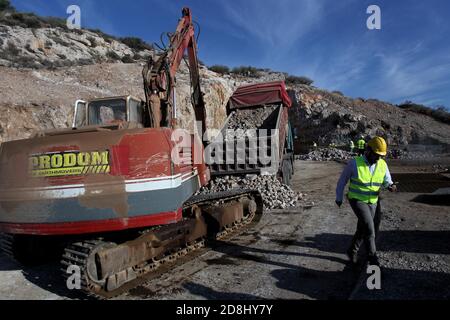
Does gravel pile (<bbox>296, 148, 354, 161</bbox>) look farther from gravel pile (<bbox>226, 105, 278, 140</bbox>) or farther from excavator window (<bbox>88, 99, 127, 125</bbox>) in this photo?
excavator window (<bbox>88, 99, 127, 125</bbox>)

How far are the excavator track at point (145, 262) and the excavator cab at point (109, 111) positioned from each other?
5.53 feet

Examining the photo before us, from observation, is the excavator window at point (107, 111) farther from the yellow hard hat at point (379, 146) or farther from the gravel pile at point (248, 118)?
the gravel pile at point (248, 118)

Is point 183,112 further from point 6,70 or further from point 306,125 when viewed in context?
point 306,125

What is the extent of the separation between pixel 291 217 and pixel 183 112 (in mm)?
14582

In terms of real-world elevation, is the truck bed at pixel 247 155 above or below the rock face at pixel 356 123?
below

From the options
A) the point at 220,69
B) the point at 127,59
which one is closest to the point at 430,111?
the point at 220,69

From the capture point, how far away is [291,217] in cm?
789

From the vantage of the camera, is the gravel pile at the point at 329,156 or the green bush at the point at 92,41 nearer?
the gravel pile at the point at 329,156

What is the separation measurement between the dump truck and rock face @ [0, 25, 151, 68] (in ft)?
45.6

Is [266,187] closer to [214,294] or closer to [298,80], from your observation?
[214,294]

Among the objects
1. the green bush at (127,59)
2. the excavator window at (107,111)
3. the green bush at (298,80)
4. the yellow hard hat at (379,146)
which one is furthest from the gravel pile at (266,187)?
the green bush at (298,80)

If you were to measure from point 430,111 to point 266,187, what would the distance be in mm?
36907

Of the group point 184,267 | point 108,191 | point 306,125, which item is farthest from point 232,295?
point 306,125

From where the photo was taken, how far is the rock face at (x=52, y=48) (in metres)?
21.1
